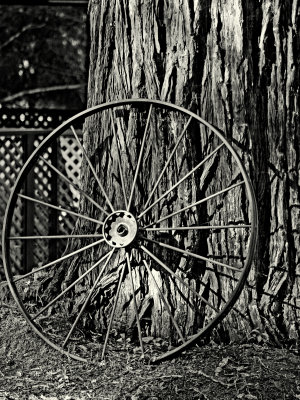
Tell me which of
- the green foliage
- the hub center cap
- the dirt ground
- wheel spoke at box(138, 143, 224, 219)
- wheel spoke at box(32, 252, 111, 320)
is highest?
the green foliage

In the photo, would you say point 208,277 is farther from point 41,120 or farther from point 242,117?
point 41,120

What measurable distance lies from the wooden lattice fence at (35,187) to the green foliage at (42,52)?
6.09m

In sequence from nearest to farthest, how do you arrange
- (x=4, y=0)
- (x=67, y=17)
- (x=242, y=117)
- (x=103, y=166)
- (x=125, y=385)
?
(x=125, y=385) → (x=242, y=117) → (x=103, y=166) → (x=4, y=0) → (x=67, y=17)

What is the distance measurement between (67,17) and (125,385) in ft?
36.6

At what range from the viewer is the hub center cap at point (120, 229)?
421 cm

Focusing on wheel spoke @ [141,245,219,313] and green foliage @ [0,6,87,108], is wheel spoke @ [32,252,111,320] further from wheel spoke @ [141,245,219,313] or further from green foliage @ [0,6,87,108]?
green foliage @ [0,6,87,108]

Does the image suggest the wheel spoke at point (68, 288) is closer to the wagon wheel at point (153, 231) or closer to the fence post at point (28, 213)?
the wagon wheel at point (153, 231)

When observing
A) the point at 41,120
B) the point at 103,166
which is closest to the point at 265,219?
the point at 103,166

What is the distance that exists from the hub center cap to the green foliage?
9.78m

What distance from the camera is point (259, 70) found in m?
4.20

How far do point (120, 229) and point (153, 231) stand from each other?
0.75ft

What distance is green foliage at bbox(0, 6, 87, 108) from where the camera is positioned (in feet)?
45.6

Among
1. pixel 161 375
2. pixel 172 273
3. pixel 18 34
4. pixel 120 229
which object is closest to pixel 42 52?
pixel 18 34

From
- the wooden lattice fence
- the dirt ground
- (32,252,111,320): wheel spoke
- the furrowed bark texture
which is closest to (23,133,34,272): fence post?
the wooden lattice fence
